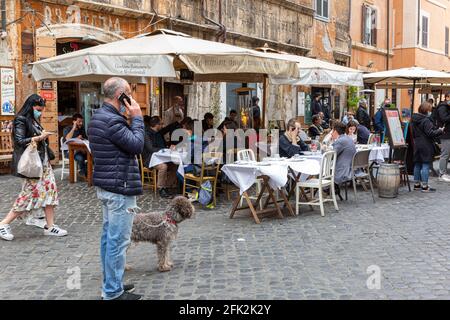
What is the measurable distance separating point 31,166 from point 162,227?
204 cm

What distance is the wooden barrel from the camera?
9.79m

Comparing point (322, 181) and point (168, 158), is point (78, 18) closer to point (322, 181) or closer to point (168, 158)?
point (168, 158)

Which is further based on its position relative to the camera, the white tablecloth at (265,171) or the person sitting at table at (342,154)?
the person sitting at table at (342,154)

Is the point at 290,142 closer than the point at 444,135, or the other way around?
the point at 290,142

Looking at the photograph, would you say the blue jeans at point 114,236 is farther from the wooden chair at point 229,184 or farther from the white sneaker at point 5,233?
the wooden chair at point 229,184

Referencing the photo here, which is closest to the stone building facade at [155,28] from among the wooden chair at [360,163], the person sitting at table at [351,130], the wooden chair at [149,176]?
the wooden chair at [149,176]

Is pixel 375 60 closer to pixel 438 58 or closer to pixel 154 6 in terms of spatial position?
pixel 438 58

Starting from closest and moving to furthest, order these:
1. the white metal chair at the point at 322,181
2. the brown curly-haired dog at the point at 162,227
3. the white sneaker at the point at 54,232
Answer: the brown curly-haired dog at the point at 162,227 < the white sneaker at the point at 54,232 < the white metal chair at the point at 322,181

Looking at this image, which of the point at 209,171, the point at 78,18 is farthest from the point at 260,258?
the point at 78,18

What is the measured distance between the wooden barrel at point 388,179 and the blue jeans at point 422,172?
0.92 metres

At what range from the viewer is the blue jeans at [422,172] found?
34.4ft

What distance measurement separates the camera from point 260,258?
227 inches

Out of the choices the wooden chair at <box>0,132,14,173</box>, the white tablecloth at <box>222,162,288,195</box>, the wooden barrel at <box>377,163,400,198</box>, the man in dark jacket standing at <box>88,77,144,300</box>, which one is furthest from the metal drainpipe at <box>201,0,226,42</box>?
the man in dark jacket standing at <box>88,77,144,300</box>

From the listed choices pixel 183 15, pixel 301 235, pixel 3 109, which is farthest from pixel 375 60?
pixel 301 235
